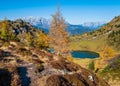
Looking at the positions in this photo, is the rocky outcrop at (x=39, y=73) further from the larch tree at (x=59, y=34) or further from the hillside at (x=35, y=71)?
the larch tree at (x=59, y=34)

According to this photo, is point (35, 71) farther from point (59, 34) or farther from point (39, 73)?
point (59, 34)

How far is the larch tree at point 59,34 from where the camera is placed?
280ft

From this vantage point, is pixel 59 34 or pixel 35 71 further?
pixel 59 34

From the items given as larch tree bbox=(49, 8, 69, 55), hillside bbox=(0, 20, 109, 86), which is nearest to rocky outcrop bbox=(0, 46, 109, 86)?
hillside bbox=(0, 20, 109, 86)

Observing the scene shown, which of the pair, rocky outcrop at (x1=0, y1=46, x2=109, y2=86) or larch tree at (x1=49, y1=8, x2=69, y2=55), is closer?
rocky outcrop at (x1=0, y1=46, x2=109, y2=86)

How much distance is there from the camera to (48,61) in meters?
32.5

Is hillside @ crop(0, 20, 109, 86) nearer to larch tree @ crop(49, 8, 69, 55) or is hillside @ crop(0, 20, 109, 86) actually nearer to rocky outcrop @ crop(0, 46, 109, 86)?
rocky outcrop @ crop(0, 46, 109, 86)

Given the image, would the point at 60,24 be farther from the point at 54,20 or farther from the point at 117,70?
the point at 117,70

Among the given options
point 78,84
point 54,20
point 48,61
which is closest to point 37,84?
point 78,84

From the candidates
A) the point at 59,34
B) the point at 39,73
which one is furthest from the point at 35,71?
the point at 59,34

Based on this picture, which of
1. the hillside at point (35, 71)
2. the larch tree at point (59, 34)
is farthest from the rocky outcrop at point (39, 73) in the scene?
the larch tree at point (59, 34)

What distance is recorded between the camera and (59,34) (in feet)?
282

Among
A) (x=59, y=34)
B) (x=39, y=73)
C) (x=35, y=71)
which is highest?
(x=35, y=71)

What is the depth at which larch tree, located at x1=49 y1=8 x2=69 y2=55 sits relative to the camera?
8525 centimetres
